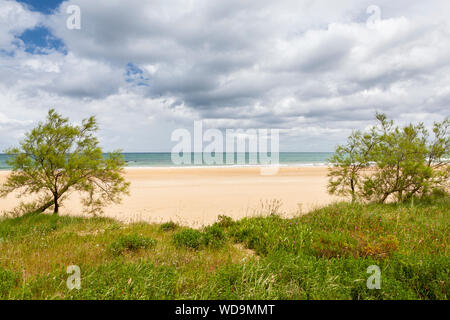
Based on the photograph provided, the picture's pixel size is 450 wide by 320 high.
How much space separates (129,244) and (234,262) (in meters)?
2.81

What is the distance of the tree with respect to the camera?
9.34 metres

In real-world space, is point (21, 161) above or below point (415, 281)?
above

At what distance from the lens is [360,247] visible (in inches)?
212

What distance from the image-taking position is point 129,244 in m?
5.84

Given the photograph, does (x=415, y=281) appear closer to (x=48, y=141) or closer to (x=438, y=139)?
(x=438, y=139)

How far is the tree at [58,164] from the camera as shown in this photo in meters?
9.34

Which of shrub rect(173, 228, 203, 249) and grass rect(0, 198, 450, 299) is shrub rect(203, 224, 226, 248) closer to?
grass rect(0, 198, 450, 299)

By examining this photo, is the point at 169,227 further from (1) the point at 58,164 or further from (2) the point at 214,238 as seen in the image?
(1) the point at 58,164

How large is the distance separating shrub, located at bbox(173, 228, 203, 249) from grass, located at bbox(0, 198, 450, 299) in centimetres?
3

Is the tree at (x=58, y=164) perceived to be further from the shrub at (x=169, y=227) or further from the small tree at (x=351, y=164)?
the small tree at (x=351, y=164)

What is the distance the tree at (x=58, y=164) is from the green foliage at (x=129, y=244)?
16.4 ft

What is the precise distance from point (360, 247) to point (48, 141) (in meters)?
12.1

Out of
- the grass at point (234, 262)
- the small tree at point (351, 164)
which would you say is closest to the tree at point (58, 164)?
the grass at point (234, 262)
